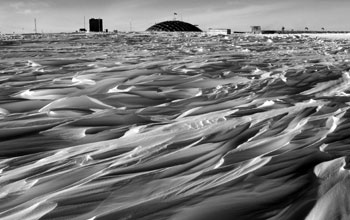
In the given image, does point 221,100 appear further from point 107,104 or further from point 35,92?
point 35,92

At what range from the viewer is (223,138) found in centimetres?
208

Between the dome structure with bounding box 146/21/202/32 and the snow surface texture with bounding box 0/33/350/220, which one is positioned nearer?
the snow surface texture with bounding box 0/33/350/220

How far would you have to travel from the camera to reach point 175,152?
1.86 meters

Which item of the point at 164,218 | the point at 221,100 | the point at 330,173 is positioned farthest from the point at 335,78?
the point at 164,218

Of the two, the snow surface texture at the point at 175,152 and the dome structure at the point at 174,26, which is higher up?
the dome structure at the point at 174,26

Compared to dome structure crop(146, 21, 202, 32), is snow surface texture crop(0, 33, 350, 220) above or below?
below

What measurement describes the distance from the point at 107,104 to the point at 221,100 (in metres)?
0.96

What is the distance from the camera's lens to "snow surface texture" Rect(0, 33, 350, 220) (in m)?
1.31

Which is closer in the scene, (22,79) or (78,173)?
(78,173)

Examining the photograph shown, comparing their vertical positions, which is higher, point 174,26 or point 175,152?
point 174,26

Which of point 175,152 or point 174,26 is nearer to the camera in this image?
point 175,152

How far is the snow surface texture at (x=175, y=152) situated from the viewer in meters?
1.31

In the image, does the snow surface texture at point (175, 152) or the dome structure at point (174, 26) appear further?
the dome structure at point (174, 26)

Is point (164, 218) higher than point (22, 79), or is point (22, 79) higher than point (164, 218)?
point (22, 79)
